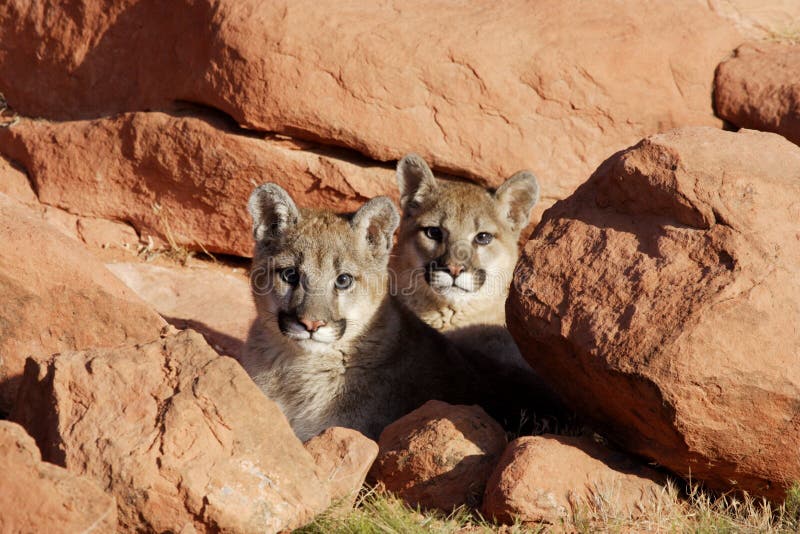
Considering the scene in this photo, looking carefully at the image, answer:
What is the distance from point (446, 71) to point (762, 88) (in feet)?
9.50

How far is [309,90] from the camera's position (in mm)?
8328

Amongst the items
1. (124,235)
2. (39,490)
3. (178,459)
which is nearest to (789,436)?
(178,459)

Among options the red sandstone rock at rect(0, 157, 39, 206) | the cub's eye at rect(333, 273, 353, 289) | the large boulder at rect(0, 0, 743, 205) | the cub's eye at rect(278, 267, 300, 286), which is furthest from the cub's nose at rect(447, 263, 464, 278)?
the red sandstone rock at rect(0, 157, 39, 206)

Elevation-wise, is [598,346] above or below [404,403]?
above

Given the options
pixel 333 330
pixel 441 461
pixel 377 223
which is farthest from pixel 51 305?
pixel 441 461

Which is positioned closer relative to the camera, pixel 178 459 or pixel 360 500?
pixel 178 459

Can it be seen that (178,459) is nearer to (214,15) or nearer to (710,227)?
(710,227)

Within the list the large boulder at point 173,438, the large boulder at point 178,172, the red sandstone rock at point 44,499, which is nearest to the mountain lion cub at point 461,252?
the large boulder at point 178,172

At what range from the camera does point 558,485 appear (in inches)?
190

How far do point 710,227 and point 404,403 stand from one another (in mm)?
2352

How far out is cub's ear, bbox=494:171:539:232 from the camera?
25.9ft

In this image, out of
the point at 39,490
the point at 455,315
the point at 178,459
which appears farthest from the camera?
the point at 455,315

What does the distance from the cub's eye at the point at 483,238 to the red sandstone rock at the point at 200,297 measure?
214 centimetres

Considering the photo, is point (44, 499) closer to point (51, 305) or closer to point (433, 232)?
point (51, 305)
